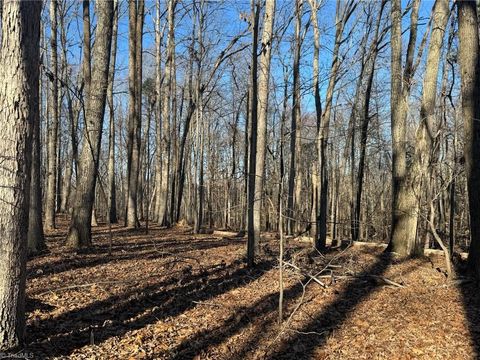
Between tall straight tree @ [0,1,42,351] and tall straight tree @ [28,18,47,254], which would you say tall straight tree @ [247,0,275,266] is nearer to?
tall straight tree @ [28,18,47,254]

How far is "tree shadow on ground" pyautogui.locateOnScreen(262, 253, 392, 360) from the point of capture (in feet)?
14.9

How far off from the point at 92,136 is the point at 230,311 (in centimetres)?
518

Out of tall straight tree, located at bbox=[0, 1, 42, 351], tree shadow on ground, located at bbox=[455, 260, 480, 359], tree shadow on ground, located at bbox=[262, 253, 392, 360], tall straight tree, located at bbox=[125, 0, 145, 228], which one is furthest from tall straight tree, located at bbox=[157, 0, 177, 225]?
tall straight tree, located at bbox=[0, 1, 42, 351]

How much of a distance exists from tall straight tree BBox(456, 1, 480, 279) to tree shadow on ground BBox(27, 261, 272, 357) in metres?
3.87

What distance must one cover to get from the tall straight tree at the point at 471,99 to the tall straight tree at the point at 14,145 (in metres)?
6.65

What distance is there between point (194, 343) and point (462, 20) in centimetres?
680

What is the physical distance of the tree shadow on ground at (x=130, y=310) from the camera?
3924 mm

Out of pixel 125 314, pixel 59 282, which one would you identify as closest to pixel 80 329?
pixel 125 314

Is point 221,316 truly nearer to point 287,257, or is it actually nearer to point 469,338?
point 469,338

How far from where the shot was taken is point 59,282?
5.75 metres

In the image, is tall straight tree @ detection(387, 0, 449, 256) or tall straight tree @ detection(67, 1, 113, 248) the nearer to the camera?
tall straight tree @ detection(67, 1, 113, 248)

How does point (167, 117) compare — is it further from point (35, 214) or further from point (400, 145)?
point (35, 214)

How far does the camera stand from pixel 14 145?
3.33 metres

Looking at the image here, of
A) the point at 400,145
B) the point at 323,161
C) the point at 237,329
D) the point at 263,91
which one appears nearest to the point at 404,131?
the point at 400,145
